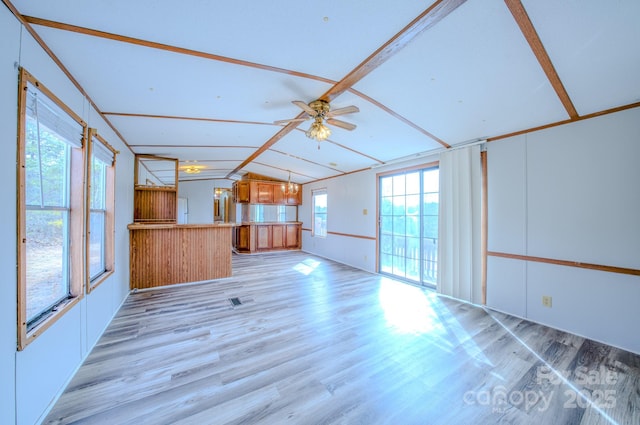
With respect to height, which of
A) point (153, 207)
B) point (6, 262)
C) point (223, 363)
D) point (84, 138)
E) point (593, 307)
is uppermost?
point (84, 138)

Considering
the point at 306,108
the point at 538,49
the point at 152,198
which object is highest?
the point at 538,49

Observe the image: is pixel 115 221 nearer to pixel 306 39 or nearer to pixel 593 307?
pixel 306 39

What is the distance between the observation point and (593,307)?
254 cm

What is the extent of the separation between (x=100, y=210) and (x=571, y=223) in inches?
209

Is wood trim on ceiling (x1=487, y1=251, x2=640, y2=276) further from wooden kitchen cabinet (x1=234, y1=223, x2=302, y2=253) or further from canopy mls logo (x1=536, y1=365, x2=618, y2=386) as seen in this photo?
wooden kitchen cabinet (x1=234, y1=223, x2=302, y2=253)

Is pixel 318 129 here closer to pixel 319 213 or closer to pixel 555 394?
pixel 555 394

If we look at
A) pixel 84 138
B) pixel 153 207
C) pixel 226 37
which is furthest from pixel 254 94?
pixel 153 207

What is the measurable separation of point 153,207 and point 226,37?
4.34 meters

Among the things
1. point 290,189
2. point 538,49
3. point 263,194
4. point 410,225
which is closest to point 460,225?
point 410,225

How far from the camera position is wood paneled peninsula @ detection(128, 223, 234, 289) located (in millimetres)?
4055

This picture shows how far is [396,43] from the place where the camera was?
1.79 meters

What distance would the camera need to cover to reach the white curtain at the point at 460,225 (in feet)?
11.4

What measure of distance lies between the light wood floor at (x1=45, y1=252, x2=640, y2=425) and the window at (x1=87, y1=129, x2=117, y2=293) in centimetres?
70

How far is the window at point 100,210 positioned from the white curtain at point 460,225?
14.4 feet
